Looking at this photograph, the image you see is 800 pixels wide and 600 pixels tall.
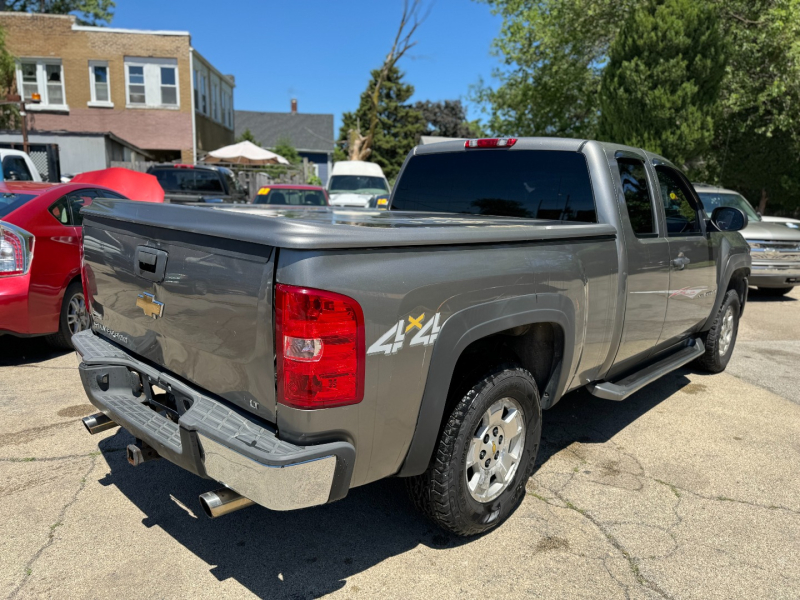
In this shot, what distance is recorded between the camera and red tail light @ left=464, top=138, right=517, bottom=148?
164 inches

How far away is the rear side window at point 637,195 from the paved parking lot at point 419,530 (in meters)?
1.50

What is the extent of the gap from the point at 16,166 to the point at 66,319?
726 cm

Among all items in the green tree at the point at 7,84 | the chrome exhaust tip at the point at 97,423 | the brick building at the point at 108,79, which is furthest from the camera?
the brick building at the point at 108,79

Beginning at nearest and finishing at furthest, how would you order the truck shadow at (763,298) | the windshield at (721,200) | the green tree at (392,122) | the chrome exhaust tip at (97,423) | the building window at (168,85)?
the chrome exhaust tip at (97,423)
the windshield at (721,200)
the truck shadow at (763,298)
the building window at (168,85)
the green tree at (392,122)

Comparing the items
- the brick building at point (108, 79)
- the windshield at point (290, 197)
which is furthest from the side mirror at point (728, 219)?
the brick building at point (108, 79)

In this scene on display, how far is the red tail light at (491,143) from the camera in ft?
13.6

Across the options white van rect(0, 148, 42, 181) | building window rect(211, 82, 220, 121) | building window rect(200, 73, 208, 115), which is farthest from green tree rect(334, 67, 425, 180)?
white van rect(0, 148, 42, 181)

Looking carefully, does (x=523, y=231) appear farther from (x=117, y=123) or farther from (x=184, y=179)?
(x=117, y=123)

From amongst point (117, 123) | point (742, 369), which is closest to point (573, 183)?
point (742, 369)

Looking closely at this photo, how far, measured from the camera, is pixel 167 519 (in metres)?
3.23

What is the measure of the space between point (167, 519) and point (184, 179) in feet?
39.5

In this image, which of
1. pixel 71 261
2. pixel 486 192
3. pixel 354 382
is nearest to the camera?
pixel 354 382

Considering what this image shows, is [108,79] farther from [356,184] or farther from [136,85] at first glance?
[356,184]

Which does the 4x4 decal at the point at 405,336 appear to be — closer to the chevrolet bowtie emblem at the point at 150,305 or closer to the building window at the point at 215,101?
the chevrolet bowtie emblem at the point at 150,305
